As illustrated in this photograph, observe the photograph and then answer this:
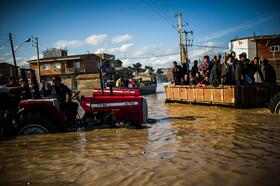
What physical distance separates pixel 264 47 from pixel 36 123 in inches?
1365

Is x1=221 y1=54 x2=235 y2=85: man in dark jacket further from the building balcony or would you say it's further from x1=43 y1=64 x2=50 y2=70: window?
x1=43 y1=64 x2=50 y2=70: window

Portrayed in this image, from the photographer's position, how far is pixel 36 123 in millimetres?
3797

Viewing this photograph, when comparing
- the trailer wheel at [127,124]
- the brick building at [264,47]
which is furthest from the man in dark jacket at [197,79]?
the brick building at [264,47]

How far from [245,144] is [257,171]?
103 centimetres

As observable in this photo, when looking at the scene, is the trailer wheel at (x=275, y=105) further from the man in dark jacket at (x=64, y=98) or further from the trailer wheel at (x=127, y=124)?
the man in dark jacket at (x=64, y=98)

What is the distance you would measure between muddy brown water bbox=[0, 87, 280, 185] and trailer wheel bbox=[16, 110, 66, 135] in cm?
17

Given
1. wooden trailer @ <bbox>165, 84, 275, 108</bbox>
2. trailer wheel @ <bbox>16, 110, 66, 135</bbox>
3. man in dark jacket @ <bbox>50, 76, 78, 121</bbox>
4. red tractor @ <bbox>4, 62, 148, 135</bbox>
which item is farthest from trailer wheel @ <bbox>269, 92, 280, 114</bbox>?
trailer wheel @ <bbox>16, 110, 66, 135</bbox>

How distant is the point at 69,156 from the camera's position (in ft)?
9.01

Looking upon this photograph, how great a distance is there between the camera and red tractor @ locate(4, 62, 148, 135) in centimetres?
378

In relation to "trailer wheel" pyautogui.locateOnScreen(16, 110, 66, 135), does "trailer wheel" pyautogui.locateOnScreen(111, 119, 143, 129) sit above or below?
below

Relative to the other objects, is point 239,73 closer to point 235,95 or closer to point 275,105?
point 235,95

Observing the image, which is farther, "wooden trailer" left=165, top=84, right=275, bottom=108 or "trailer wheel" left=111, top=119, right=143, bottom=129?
"wooden trailer" left=165, top=84, right=275, bottom=108

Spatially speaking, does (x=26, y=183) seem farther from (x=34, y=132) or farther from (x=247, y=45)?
(x=247, y=45)

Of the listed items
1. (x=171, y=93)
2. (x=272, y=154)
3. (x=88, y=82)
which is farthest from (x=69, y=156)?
(x=88, y=82)
